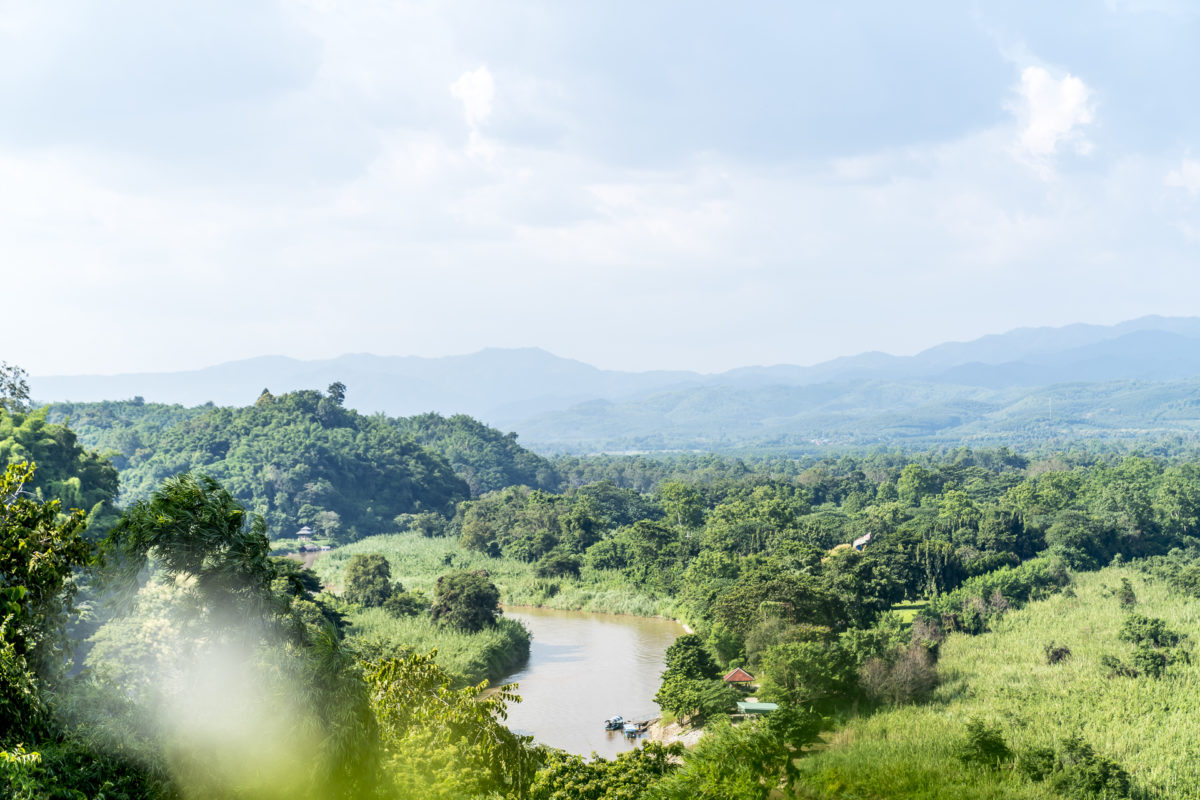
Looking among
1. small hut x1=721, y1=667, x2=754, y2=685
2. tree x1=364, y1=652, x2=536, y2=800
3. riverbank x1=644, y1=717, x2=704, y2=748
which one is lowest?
riverbank x1=644, y1=717, x2=704, y2=748

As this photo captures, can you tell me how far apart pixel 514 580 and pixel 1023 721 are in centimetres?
2380

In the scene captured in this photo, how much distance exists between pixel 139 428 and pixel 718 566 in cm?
6027

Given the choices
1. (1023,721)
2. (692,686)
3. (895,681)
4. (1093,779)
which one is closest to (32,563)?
(692,686)

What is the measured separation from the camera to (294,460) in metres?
60.1

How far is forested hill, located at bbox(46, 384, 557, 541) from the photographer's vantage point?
5828 centimetres

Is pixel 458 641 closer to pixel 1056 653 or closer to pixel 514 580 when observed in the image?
pixel 514 580

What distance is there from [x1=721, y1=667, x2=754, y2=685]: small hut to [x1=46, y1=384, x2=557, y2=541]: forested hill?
40.6 m

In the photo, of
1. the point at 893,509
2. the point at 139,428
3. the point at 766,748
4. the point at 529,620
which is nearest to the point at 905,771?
the point at 766,748

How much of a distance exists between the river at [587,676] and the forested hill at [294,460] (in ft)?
97.3

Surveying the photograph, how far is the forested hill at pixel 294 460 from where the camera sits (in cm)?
5828

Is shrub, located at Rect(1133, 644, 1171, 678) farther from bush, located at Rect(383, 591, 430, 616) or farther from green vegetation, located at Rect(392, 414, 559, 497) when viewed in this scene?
green vegetation, located at Rect(392, 414, 559, 497)

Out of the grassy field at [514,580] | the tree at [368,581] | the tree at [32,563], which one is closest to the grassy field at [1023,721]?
the tree at [32,563]

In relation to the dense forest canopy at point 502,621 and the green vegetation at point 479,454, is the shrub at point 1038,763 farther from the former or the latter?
the green vegetation at point 479,454

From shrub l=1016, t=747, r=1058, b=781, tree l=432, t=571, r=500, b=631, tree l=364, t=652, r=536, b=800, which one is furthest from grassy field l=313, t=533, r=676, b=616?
tree l=364, t=652, r=536, b=800
